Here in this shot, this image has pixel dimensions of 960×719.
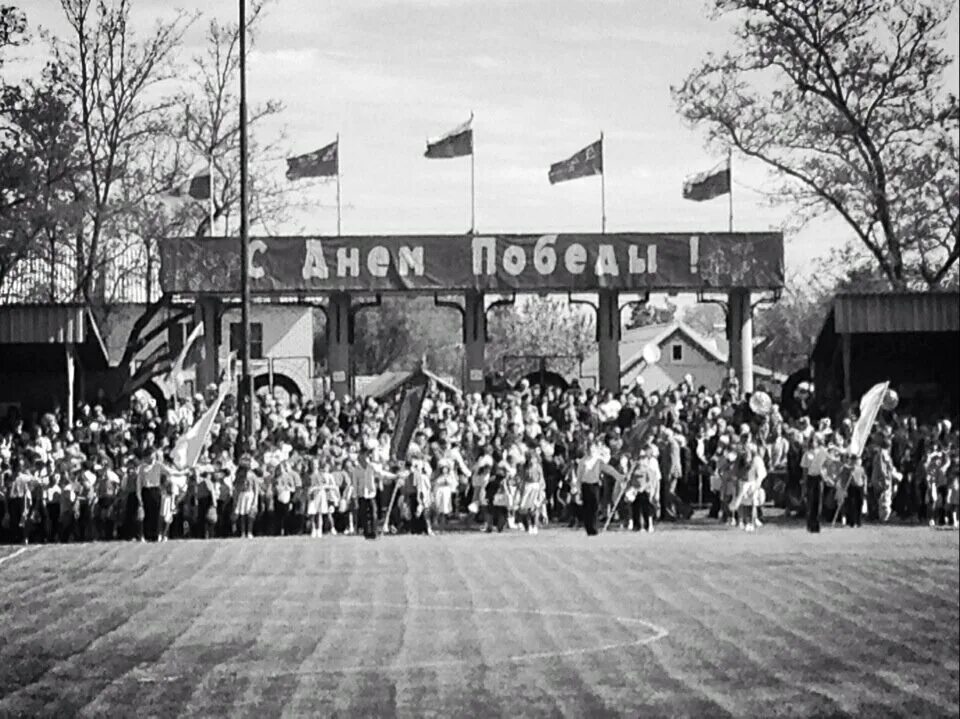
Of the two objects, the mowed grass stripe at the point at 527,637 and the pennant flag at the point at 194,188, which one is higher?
the pennant flag at the point at 194,188

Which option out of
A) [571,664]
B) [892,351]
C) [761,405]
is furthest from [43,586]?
[892,351]

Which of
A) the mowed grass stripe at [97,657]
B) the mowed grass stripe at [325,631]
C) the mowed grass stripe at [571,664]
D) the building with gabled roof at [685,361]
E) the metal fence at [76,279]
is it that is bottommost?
the mowed grass stripe at [571,664]

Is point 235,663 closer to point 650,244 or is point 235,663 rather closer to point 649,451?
point 649,451

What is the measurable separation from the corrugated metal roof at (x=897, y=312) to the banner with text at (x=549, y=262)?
1.80 metres

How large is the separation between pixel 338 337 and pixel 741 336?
5860 millimetres

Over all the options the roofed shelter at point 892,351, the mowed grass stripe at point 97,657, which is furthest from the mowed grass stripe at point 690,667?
the roofed shelter at point 892,351

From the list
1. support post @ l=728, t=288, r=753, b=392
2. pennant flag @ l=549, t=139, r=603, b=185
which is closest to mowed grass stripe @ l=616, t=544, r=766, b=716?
pennant flag @ l=549, t=139, r=603, b=185

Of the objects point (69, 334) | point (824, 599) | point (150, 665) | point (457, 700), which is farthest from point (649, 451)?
point (69, 334)

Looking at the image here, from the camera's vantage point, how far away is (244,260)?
33.4 feet

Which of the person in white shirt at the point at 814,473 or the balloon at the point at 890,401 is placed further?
the balloon at the point at 890,401

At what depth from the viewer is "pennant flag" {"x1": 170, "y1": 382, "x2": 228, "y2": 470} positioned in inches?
417

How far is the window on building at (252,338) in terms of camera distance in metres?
14.8

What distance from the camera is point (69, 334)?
5297mm

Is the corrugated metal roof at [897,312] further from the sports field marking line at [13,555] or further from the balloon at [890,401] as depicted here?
the sports field marking line at [13,555]
